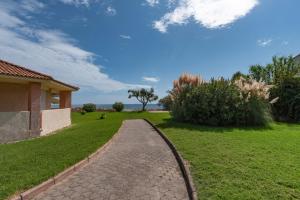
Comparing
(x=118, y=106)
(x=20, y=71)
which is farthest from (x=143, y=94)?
(x=20, y=71)

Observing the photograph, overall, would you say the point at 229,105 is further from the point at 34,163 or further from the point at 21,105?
the point at 21,105

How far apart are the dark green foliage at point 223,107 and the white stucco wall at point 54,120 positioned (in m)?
8.23

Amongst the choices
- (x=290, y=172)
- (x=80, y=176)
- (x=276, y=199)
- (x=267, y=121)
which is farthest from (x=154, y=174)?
(x=267, y=121)

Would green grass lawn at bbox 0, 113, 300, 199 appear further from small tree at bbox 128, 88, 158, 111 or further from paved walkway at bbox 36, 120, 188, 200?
small tree at bbox 128, 88, 158, 111

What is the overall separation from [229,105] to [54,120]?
35.7 feet

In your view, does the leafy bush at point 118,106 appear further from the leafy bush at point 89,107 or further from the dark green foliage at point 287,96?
the dark green foliage at point 287,96

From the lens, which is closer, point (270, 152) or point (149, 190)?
point (149, 190)

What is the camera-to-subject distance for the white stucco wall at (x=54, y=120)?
1293cm

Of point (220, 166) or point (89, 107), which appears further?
point (89, 107)

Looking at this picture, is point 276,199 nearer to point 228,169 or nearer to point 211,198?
point 211,198

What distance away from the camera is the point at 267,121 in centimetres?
1391

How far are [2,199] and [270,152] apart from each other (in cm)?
696

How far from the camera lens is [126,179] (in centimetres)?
520

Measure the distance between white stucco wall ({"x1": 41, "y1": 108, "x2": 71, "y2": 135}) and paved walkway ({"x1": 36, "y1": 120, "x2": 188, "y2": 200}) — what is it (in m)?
6.66
